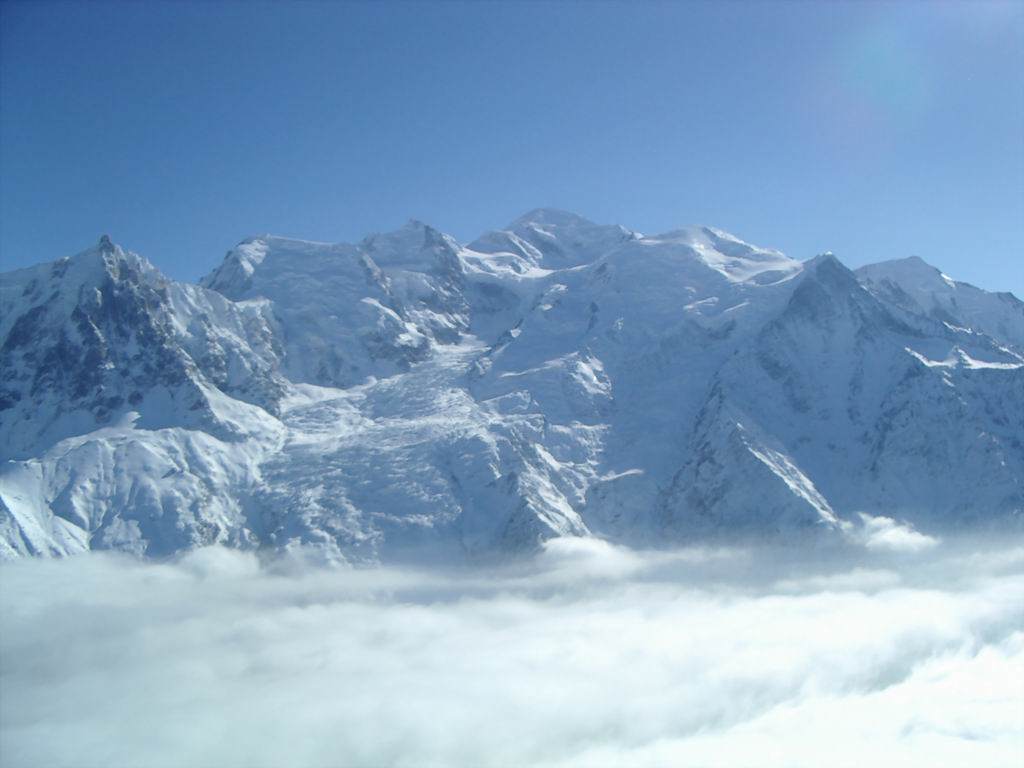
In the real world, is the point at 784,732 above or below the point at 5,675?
below

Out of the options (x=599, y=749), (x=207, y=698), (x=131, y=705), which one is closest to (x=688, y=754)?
(x=599, y=749)

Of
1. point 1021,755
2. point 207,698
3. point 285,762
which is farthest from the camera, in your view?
point 207,698

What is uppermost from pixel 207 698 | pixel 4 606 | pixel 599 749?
pixel 4 606

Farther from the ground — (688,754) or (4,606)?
(4,606)

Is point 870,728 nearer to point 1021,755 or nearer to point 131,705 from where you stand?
point 1021,755

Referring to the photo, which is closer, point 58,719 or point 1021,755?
point 1021,755

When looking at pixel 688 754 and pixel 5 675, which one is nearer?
pixel 688 754

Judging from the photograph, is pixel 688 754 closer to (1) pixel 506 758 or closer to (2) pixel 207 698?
(1) pixel 506 758

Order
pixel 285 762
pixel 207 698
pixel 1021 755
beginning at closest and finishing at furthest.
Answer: pixel 1021 755, pixel 285 762, pixel 207 698

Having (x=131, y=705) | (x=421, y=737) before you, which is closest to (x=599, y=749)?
(x=421, y=737)
